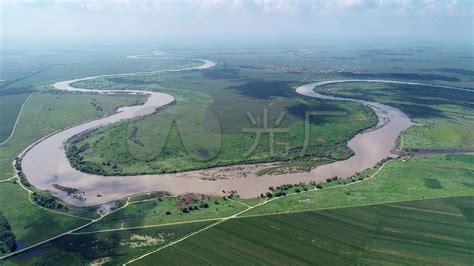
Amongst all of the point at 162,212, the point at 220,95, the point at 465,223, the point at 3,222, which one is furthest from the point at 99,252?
the point at 220,95

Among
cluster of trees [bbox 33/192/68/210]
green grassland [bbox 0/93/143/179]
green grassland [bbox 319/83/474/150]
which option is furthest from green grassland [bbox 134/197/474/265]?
green grassland [bbox 0/93/143/179]

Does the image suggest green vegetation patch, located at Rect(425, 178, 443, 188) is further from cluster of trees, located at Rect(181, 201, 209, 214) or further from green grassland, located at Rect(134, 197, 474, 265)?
cluster of trees, located at Rect(181, 201, 209, 214)

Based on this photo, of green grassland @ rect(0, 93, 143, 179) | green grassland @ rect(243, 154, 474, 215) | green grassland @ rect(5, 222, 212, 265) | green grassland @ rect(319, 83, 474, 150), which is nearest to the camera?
green grassland @ rect(5, 222, 212, 265)

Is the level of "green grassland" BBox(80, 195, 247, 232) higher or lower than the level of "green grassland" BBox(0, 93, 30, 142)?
lower

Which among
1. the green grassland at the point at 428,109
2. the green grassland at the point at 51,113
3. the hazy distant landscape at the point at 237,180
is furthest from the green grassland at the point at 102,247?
the green grassland at the point at 428,109

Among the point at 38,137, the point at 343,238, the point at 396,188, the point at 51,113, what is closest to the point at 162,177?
the point at 343,238


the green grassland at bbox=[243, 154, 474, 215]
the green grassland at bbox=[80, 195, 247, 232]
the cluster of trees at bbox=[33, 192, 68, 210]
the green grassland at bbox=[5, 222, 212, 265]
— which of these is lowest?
the green grassland at bbox=[5, 222, 212, 265]

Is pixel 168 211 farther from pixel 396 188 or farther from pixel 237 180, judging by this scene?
pixel 396 188

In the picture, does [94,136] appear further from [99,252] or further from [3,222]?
[99,252]
